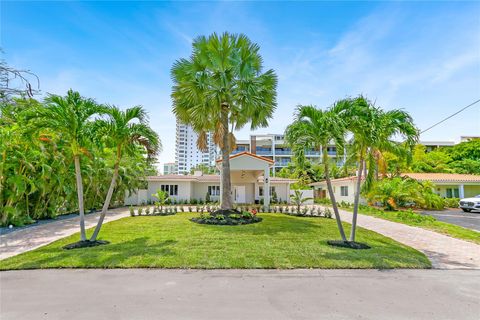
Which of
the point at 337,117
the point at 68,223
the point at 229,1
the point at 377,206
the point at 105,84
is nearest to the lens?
the point at 337,117

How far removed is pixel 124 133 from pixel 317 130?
231 inches

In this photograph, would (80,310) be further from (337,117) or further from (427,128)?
(427,128)

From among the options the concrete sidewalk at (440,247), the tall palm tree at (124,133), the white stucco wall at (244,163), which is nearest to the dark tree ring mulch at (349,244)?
the concrete sidewalk at (440,247)

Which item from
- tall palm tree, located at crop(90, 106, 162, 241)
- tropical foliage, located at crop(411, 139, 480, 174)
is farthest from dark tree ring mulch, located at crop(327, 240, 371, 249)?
tropical foliage, located at crop(411, 139, 480, 174)

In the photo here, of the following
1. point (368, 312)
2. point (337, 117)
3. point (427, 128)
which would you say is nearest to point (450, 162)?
point (427, 128)

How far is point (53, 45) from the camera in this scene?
9016 mm

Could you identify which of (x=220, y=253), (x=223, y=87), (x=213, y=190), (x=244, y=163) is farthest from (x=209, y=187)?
(x=220, y=253)

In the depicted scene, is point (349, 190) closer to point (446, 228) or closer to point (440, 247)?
point (446, 228)

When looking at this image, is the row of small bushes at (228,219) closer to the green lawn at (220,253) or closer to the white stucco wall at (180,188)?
the green lawn at (220,253)

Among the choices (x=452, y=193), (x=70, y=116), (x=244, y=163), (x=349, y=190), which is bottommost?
(x=452, y=193)

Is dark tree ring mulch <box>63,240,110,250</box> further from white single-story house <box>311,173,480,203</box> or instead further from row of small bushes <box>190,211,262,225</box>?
white single-story house <box>311,173,480,203</box>

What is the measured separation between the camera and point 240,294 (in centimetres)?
409

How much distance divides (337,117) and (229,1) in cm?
582

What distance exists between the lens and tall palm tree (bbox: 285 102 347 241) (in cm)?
691
